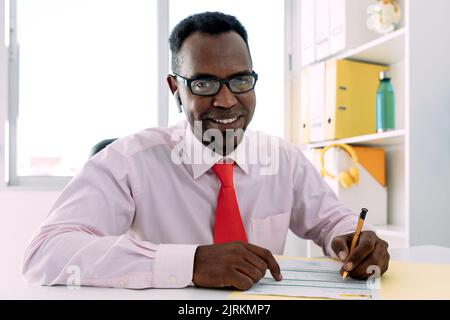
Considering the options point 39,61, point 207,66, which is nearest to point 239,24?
point 207,66

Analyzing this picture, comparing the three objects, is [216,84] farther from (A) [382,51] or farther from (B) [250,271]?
(A) [382,51]

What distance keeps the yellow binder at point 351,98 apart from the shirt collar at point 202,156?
1086 mm

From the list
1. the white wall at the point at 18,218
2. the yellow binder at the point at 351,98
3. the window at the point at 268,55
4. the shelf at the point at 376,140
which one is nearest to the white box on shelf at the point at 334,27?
the yellow binder at the point at 351,98

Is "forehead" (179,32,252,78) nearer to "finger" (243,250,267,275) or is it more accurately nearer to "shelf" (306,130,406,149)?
"finger" (243,250,267,275)

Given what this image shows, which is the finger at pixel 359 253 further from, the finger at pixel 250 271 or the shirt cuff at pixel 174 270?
the shirt cuff at pixel 174 270

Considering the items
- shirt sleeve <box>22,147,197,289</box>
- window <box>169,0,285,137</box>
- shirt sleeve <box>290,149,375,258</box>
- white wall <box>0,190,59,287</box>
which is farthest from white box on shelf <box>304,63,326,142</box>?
shirt sleeve <box>22,147,197,289</box>

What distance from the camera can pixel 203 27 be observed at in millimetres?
1210

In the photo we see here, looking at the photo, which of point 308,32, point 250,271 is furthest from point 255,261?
Result: point 308,32

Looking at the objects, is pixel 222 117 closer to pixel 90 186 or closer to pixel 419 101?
pixel 90 186

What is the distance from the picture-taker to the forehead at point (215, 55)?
3.75 feet

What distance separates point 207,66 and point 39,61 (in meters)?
1.89

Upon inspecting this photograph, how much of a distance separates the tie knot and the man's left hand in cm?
33

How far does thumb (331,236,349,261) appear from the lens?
0.86 m
